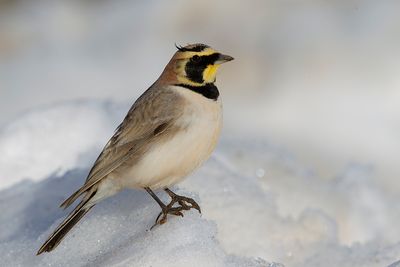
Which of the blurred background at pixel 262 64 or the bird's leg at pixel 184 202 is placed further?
the blurred background at pixel 262 64

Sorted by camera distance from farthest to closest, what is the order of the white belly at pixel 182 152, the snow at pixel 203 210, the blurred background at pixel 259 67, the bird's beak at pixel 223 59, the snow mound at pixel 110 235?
the blurred background at pixel 259 67, the bird's beak at pixel 223 59, the white belly at pixel 182 152, the snow at pixel 203 210, the snow mound at pixel 110 235

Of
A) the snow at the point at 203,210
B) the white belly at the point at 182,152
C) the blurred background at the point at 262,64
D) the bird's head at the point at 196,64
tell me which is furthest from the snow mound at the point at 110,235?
the blurred background at the point at 262,64

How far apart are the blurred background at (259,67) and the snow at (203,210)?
0.07m

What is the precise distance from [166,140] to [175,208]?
33 centimetres

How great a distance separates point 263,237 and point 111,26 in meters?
6.20

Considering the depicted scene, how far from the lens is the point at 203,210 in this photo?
4988 mm

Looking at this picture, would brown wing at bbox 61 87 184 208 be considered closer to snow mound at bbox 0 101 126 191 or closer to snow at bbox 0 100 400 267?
snow at bbox 0 100 400 267

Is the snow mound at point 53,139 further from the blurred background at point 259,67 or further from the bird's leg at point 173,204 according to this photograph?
the bird's leg at point 173,204

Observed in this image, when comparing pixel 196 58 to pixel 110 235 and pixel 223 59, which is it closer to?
pixel 223 59

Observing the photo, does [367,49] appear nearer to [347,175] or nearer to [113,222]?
[347,175]

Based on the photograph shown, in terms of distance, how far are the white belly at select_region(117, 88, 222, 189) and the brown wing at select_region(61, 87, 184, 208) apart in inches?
2.0

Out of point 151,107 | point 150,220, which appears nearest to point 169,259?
point 150,220

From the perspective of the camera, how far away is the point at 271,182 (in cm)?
602

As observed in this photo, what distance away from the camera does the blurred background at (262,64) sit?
8516mm
